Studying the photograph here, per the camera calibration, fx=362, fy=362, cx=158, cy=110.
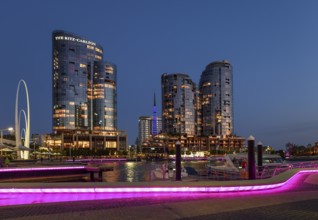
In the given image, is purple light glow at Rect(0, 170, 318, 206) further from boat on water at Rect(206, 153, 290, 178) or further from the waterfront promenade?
boat on water at Rect(206, 153, 290, 178)

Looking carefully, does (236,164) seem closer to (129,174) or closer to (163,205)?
(129,174)

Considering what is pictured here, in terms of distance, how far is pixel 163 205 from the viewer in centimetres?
1548

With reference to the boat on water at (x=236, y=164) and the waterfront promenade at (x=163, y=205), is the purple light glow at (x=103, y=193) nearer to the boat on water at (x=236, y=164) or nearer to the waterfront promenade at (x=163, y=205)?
the waterfront promenade at (x=163, y=205)

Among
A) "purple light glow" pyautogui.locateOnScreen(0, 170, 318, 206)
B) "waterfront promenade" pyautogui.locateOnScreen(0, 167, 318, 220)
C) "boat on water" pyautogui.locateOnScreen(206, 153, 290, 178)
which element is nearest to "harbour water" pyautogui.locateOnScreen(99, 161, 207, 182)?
"boat on water" pyautogui.locateOnScreen(206, 153, 290, 178)

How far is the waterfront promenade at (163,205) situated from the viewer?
13.4m

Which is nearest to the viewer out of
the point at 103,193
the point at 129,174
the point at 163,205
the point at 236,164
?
the point at 163,205

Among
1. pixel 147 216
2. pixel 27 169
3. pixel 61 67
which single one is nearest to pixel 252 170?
pixel 147 216

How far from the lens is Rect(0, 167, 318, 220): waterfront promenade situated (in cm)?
1343

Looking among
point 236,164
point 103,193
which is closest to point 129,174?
point 236,164

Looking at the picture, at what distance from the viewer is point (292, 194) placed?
19.9 metres

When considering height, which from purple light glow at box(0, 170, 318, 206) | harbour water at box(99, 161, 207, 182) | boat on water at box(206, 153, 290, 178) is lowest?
harbour water at box(99, 161, 207, 182)

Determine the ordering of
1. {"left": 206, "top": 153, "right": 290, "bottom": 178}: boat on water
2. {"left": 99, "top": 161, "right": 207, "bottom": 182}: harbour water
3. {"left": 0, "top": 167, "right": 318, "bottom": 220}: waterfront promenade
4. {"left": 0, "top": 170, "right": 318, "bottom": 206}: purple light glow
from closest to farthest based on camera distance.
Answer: {"left": 0, "top": 167, "right": 318, "bottom": 220}: waterfront promenade, {"left": 0, "top": 170, "right": 318, "bottom": 206}: purple light glow, {"left": 206, "top": 153, "right": 290, "bottom": 178}: boat on water, {"left": 99, "top": 161, "right": 207, "bottom": 182}: harbour water

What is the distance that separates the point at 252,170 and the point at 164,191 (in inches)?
368

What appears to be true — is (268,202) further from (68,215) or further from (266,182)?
(68,215)
